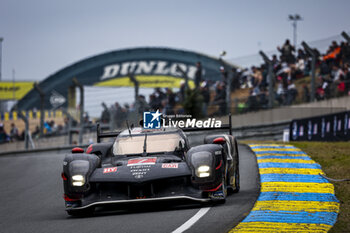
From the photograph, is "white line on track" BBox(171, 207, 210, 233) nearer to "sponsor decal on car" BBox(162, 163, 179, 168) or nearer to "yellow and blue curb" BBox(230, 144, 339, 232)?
"yellow and blue curb" BBox(230, 144, 339, 232)

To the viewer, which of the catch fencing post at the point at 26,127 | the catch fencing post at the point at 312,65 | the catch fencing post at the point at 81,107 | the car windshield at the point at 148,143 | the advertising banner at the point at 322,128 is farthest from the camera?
the catch fencing post at the point at 26,127

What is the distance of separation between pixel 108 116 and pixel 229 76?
4.05 metres

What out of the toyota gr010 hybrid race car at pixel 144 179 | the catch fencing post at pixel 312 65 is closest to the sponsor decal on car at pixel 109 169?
the toyota gr010 hybrid race car at pixel 144 179

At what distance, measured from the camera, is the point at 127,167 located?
8.90m

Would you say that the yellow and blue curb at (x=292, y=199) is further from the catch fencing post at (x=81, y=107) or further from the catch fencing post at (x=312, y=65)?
the catch fencing post at (x=81, y=107)

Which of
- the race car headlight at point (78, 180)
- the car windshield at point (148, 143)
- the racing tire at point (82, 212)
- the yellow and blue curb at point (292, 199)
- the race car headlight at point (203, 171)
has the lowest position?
the racing tire at point (82, 212)

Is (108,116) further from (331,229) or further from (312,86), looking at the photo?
(331,229)

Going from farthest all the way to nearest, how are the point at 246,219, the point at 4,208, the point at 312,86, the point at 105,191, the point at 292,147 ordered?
1. the point at 312,86
2. the point at 292,147
3. the point at 4,208
4. the point at 105,191
5. the point at 246,219

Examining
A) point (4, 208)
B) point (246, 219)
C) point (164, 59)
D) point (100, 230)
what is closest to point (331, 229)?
point (246, 219)

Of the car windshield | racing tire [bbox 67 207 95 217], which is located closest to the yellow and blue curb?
the car windshield

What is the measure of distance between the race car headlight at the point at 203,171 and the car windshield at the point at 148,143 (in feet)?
4.57

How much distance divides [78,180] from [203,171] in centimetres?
156

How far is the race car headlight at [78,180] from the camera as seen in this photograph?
28.9 feet

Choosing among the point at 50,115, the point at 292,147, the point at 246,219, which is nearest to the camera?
the point at 246,219
